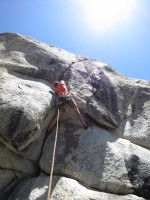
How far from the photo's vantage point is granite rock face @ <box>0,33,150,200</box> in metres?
7.49

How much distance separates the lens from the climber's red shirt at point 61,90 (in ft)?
29.7


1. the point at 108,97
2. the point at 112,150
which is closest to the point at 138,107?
the point at 108,97

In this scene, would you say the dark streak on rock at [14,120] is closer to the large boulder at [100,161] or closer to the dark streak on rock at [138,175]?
the large boulder at [100,161]

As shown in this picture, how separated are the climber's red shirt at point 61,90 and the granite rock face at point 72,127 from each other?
10.8 inches

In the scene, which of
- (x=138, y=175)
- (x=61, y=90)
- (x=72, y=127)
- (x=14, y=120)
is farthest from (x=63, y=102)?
(x=138, y=175)

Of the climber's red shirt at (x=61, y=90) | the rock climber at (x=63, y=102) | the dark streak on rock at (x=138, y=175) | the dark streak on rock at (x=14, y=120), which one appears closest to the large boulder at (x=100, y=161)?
the dark streak on rock at (x=138, y=175)

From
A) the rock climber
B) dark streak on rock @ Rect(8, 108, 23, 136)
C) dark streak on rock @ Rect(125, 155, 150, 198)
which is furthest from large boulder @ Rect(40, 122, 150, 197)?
dark streak on rock @ Rect(8, 108, 23, 136)

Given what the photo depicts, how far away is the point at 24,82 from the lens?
29.9 feet

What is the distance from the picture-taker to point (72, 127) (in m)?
9.12

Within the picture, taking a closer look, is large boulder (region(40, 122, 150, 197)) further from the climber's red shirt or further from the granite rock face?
the climber's red shirt

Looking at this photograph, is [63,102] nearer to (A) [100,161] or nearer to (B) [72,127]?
(B) [72,127]

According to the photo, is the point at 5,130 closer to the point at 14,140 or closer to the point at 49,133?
the point at 14,140

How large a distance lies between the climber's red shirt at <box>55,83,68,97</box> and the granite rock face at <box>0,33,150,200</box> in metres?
0.27

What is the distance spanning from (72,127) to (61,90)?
1.46m
